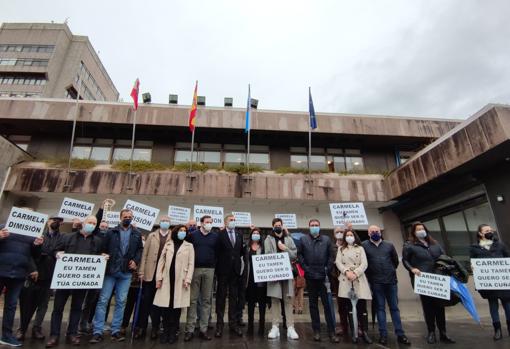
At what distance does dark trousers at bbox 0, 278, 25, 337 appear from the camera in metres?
4.32

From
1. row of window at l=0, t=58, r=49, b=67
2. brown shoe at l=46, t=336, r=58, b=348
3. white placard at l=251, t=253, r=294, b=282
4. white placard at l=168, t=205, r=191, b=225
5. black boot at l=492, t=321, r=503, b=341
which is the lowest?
brown shoe at l=46, t=336, r=58, b=348

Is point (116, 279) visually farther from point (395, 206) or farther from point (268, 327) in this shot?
point (395, 206)

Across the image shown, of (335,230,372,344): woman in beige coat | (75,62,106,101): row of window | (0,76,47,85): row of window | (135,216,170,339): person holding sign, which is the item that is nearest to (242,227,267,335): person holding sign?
(335,230,372,344): woman in beige coat

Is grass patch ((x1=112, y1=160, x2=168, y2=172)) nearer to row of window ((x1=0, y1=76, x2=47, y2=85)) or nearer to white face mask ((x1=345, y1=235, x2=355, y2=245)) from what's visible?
white face mask ((x1=345, y1=235, x2=355, y2=245))

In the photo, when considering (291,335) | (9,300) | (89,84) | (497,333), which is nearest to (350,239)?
(291,335)

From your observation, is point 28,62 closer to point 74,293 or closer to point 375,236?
point 74,293

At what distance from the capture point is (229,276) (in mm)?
5262

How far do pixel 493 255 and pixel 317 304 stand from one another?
3282 mm

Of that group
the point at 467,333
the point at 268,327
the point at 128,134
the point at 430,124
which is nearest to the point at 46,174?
the point at 128,134

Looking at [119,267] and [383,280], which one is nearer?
[383,280]

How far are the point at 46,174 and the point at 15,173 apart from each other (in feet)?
4.10

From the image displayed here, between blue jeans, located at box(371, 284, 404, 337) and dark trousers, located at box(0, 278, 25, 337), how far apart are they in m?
5.86

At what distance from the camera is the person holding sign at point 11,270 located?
432 cm

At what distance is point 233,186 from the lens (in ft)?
39.9
